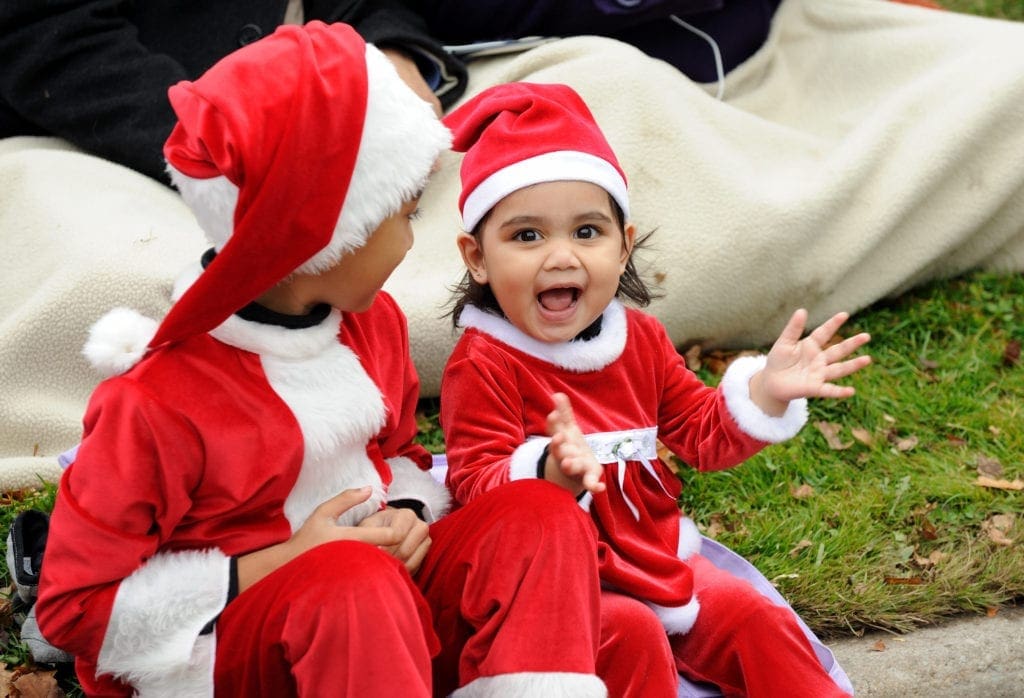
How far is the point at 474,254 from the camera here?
8.40 ft

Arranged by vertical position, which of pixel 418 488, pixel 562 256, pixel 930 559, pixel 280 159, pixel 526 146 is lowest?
pixel 930 559

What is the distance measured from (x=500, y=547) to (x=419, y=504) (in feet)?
1.30

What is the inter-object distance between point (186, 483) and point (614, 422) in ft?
2.99

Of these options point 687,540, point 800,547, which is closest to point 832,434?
point 800,547

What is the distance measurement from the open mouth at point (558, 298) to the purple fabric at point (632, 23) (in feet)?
6.09

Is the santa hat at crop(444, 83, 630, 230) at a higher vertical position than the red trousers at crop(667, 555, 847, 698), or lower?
higher

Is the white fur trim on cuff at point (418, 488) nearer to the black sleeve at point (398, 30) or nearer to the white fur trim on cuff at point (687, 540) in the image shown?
the white fur trim on cuff at point (687, 540)

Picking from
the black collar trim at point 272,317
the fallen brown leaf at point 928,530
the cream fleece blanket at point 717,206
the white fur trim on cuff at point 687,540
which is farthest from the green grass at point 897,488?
the black collar trim at point 272,317

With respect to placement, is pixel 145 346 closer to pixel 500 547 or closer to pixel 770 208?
pixel 500 547

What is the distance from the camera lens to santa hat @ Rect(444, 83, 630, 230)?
95.0 inches

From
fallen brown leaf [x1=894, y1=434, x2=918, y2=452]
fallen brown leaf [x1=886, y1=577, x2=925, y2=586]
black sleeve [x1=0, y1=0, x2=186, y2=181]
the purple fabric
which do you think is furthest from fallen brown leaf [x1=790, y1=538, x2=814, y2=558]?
black sleeve [x1=0, y1=0, x2=186, y2=181]

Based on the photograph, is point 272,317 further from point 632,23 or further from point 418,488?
point 632,23

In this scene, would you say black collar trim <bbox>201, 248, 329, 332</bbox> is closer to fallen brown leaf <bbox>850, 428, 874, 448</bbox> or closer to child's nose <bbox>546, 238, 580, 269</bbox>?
child's nose <bbox>546, 238, 580, 269</bbox>

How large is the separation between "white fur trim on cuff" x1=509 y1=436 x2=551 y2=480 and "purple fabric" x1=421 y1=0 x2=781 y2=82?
2167 millimetres
